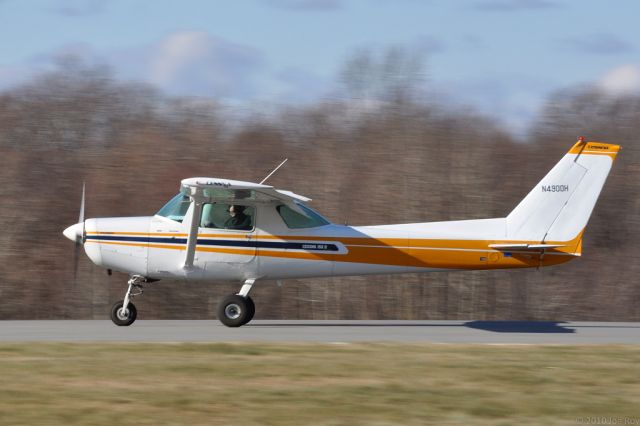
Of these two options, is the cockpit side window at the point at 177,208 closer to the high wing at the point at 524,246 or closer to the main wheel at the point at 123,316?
the main wheel at the point at 123,316

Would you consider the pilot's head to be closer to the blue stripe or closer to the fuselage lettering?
the blue stripe

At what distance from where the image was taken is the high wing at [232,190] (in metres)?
13.0

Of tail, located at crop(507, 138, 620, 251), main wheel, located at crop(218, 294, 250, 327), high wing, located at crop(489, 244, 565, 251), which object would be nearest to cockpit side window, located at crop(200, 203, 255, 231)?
main wheel, located at crop(218, 294, 250, 327)

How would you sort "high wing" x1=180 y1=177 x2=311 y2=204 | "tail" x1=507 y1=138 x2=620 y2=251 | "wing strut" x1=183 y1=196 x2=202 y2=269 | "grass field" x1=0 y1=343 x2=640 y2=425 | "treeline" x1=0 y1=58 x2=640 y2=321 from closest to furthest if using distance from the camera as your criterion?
"grass field" x1=0 y1=343 x2=640 y2=425
"high wing" x1=180 y1=177 x2=311 y2=204
"wing strut" x1=183 y1=196 x2=202 y2=269
"tail" x1=507 y1=138 x2=620 y2=251
"treeline" x1=0 y1=58 x2=640 y2=321

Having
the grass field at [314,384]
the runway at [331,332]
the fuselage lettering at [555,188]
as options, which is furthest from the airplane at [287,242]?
the grass field at [314,384]

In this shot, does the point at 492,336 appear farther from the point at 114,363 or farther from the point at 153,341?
the point at 114,363

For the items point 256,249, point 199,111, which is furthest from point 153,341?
point 199,111

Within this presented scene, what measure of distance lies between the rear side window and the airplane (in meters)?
0.02

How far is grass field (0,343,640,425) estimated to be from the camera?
23.9 feet

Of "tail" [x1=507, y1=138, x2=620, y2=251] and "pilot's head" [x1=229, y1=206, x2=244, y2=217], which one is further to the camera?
"pilot's head" [x1=229, y1=206, x2=244, y2=217]

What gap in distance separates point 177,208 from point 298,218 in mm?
1888

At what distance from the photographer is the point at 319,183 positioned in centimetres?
2177

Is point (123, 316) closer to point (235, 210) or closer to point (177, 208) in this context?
point (177, 208)

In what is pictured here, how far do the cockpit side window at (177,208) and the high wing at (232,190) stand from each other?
0.55 m
